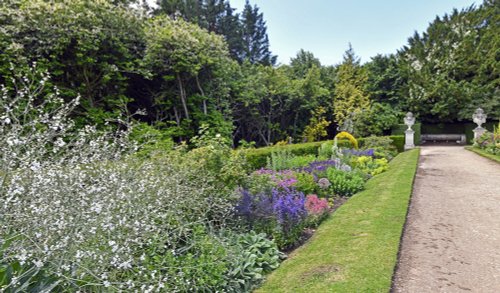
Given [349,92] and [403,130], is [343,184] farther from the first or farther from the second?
[403,130]

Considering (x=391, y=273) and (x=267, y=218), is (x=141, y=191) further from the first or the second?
(x=391, y=273)

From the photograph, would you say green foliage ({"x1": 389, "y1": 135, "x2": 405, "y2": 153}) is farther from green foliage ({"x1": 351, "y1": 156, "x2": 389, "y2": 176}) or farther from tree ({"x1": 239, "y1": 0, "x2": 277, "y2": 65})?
tree ({"x1": 239, "y1": 0, "x2": 277, "y2": 65})

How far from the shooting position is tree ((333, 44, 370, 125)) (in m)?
17.6

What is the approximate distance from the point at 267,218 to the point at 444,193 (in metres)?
4.14

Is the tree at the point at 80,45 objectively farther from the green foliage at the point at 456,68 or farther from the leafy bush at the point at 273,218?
the green foliage at the point at 456,68

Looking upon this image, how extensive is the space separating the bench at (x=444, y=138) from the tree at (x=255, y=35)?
16386 millimetres

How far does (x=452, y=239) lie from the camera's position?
142 inches

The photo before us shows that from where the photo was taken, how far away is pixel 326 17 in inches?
527

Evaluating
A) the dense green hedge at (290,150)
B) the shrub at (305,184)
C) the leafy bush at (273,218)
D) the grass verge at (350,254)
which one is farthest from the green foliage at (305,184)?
the leafy bush at (273,218)

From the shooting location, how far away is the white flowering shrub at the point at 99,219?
1.79m

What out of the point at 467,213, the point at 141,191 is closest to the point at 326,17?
the point at 467,213

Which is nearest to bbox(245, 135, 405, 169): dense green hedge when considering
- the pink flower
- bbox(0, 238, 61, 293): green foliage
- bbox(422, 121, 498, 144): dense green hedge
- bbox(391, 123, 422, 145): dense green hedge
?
the pink flower

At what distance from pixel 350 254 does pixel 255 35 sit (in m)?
30.2

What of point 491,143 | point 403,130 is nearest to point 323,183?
point 491,143
